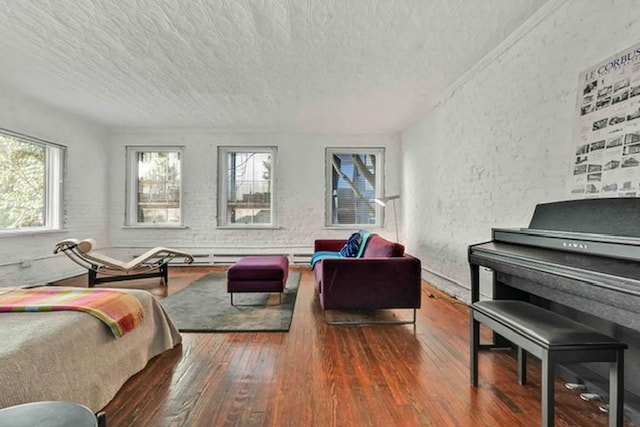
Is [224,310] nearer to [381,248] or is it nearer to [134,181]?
[381,248]

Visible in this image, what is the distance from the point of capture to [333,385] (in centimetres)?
202

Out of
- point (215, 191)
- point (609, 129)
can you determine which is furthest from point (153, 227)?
point (609, 129)

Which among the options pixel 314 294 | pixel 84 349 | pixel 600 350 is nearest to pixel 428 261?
pixel 314 294

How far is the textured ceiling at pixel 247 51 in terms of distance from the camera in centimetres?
249

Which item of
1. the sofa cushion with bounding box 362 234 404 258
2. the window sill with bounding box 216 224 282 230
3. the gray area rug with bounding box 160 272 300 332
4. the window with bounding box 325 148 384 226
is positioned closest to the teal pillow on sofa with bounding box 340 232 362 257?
the sofa cushion with bounding box 362 234 404 258

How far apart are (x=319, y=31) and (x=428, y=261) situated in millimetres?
3550

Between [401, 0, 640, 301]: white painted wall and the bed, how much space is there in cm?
307

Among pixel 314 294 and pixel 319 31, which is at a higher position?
pixel 319 31

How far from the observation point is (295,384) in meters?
2.03

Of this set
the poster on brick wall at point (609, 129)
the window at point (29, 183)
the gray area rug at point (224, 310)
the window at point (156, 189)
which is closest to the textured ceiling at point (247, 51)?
the window at point (29, 183)

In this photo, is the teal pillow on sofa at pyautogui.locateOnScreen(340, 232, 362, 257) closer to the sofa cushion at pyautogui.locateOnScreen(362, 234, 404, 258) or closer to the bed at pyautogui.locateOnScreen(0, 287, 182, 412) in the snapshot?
the sofa cushion at pyautogui.locateOnScreen(362, 234, 404, 258)

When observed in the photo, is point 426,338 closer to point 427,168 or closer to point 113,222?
point 427,168

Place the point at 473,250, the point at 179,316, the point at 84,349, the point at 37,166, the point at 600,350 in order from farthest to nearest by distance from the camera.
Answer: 1. the point at 37,166
2. the point at 179,316
3. the point at 473,250
4. the point at 84,349
5. the point at 600,350

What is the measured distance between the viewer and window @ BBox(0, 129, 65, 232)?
14.1ft
